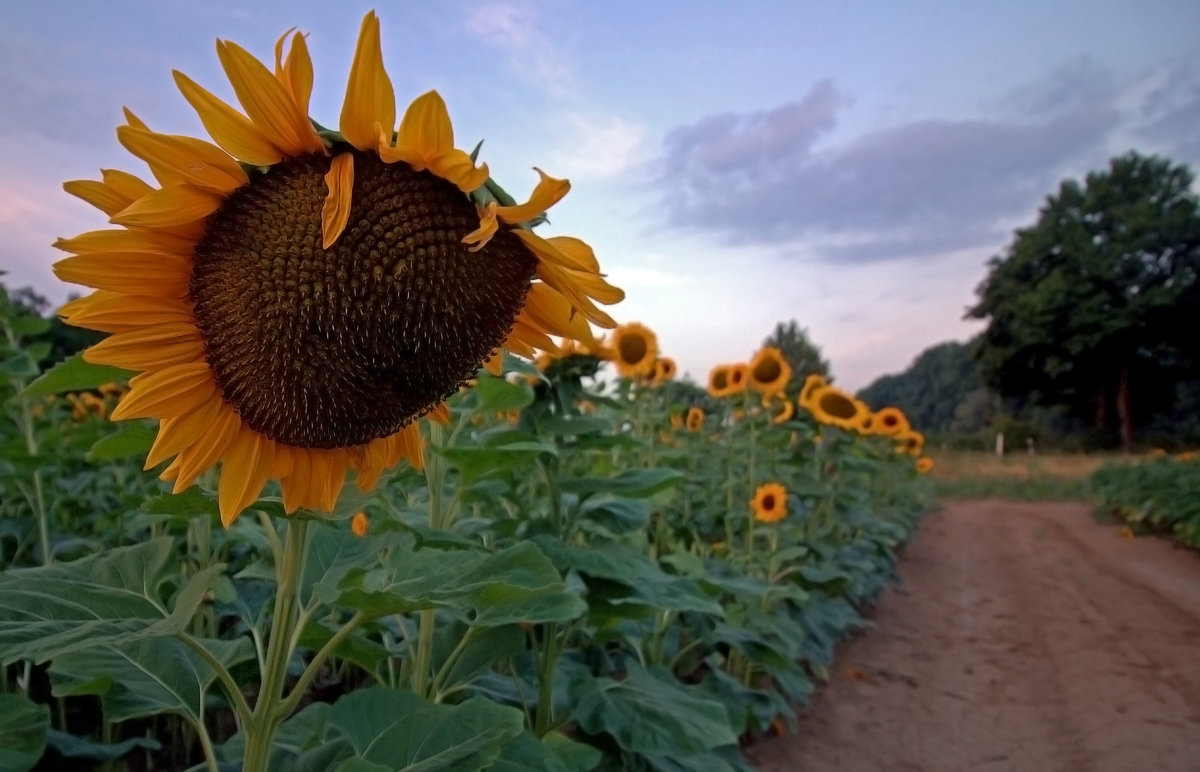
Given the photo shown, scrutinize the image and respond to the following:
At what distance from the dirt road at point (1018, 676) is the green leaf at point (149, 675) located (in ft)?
8.66

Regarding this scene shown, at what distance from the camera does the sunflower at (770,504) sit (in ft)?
16.5

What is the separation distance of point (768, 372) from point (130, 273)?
5.20 m

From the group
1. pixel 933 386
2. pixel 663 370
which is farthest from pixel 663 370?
pixel 933 386

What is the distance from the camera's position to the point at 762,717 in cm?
334

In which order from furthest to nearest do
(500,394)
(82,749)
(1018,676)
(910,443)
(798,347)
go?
(798,347)
(910,443)
(1018,676)
(500,394)
(82,749)

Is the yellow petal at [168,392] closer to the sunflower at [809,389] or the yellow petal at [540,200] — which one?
the yellow petal at [540,200]

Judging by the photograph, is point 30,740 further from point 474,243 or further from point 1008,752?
point 1008,752

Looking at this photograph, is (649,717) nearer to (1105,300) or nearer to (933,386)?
(1105,300)

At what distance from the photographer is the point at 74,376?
1.21 meters

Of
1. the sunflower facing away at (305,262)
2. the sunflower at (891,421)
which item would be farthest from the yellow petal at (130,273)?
the sunflower at (891,421)

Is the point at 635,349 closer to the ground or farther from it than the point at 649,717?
farther from it

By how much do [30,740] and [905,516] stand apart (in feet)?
33.8

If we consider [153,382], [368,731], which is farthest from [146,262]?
[368,731]

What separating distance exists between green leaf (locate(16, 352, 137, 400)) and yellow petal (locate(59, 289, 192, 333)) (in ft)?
0.52
